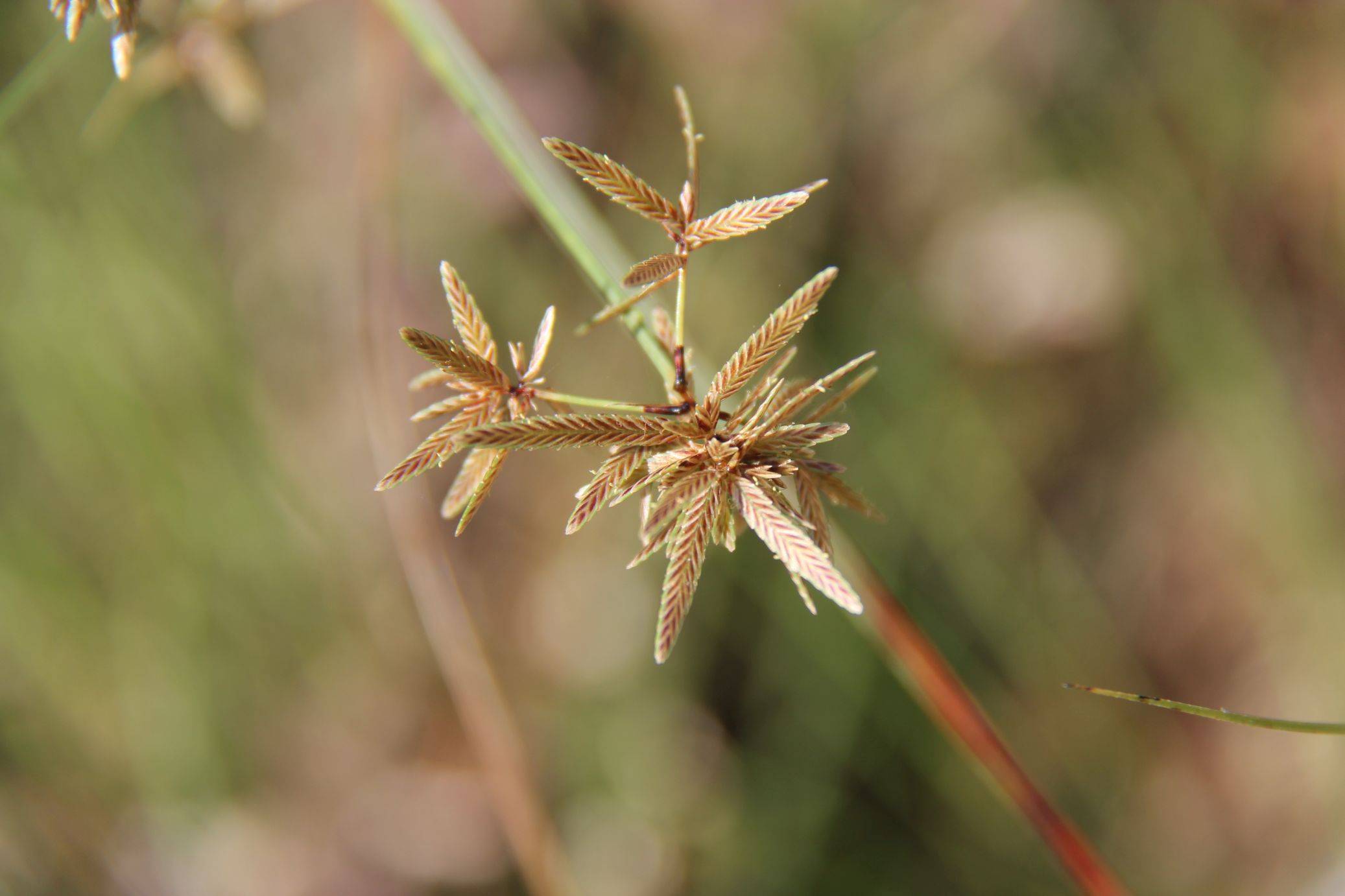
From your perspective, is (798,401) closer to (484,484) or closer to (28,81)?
(484,484)

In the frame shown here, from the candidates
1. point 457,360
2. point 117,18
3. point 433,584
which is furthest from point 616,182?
point 433,584

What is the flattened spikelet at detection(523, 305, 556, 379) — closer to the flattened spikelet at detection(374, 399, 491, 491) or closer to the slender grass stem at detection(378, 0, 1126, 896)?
the flattened spikelet at detection(374, 399, 491, 491)

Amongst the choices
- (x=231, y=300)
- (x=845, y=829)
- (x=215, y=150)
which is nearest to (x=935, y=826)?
(x=845, y=829)

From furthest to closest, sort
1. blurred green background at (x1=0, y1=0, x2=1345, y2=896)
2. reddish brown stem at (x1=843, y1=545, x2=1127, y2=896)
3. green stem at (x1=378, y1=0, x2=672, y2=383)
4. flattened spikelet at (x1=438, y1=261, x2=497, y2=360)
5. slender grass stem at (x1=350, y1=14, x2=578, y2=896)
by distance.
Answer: blurred green background at (x1=0, y1=0, x2=1345, y2=896), slender grass stem at (x1=350, y1=14, x2=578, y2=896), reddish brown stem at (x1=843, y1=545, x2=1127, y2=896), green stem at (x1=378, y1=0, x2=672, y2=383), flattened spikelet at (x1=438, y1=261, x2=497, y2=360)

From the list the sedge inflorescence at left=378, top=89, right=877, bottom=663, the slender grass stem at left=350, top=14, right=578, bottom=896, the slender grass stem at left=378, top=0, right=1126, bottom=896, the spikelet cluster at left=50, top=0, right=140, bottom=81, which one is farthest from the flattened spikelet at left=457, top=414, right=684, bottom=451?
the slender grass stem at left=350, top=14, right=578, bottom=896

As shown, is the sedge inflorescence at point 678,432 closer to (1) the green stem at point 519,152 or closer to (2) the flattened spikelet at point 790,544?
(2) the flattened spikelet at point 790,544

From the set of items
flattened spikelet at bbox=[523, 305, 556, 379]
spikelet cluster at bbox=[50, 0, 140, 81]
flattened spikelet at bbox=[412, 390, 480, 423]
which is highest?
spikelet cluster at bbox=[50, 0, 140, 81]
